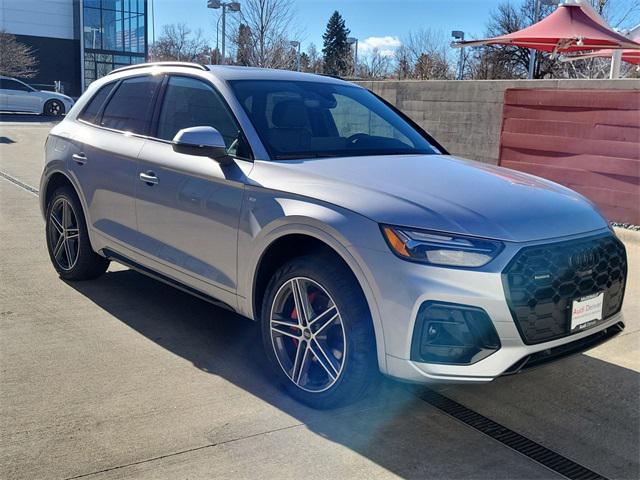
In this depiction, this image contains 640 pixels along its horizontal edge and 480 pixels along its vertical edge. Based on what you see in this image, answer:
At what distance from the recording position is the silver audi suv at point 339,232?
2971mm

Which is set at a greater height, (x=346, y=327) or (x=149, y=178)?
(x=149, y=178)

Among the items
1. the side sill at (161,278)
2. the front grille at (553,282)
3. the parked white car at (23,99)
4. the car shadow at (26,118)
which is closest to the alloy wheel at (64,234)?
the side sill at (161,278)

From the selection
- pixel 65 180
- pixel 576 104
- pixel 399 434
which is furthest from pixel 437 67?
pixel 399 434

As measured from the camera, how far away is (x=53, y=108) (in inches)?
1107

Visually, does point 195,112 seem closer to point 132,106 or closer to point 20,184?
point 132,106

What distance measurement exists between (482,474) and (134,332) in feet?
8.42

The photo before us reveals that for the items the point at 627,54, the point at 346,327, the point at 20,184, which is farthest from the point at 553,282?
the point at 627,54

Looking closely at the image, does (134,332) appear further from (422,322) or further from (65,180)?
(422,322)

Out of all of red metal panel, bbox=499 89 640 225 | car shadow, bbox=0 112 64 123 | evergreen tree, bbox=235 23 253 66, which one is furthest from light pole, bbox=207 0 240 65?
red metal panel, bbox=499 89 640 225

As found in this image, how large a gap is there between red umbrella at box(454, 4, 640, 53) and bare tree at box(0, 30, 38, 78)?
30.2 m

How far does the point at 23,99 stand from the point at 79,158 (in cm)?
2485

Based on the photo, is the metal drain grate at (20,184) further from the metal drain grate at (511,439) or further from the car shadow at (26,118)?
the car shadow at (26,118)

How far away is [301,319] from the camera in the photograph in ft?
11.5

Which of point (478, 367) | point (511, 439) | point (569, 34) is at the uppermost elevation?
point (569, 34)
